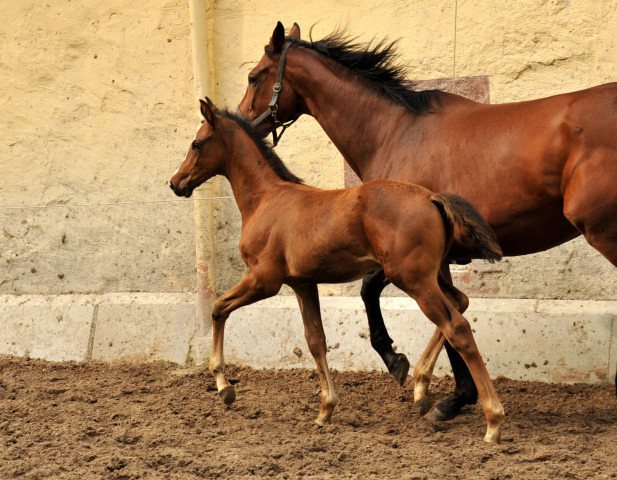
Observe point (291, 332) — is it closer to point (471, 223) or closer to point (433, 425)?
point (433, 425)

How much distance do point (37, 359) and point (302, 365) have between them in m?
2.40

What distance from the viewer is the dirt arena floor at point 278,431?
360 centimetres

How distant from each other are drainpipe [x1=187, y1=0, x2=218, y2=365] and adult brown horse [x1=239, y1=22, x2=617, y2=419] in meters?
1.28

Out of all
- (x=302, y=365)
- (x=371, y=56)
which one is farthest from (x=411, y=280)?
(x=302, y=365)

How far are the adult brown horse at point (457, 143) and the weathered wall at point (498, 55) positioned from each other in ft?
3.29

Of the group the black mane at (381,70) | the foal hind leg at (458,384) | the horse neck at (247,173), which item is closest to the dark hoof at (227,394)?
the horse neck at (247,173)

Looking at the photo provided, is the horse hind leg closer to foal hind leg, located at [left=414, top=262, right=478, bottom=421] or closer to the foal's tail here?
the foal's tail

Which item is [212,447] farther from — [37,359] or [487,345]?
[37,359]

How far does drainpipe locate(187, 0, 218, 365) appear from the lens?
21.3 feet

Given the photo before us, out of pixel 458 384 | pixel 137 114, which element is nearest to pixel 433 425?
pixel 458 384

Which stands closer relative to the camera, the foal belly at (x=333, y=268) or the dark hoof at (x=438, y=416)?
the foal belly at (x=333, y=268)

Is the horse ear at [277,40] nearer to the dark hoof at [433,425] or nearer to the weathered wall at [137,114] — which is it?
the weathered wall at [137,114]

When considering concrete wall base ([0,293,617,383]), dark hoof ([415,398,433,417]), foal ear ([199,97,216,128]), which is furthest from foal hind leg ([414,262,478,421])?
foal ear ([199,97,216,128])

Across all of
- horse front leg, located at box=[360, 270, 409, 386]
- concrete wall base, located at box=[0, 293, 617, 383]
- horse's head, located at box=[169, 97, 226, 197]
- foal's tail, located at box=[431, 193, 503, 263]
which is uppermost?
horse's head, located at box=[169, 97, 226, 197]
